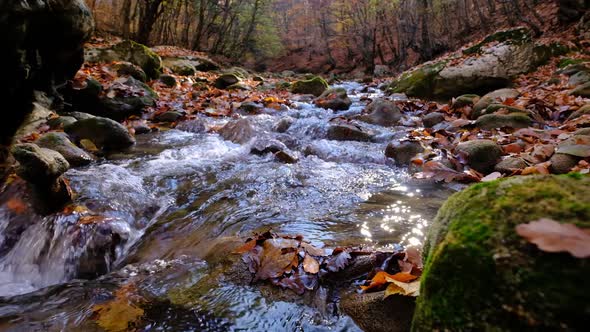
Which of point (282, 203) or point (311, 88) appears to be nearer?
point (282, 203)

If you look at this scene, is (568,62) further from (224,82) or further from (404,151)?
(224,82)

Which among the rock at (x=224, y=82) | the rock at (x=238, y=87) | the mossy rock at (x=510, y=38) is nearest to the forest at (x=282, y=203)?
the mossy rock at (x=510, y=38)

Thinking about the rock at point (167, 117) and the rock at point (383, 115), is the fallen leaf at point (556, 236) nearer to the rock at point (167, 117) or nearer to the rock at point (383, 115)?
the rock at point (383, 115)

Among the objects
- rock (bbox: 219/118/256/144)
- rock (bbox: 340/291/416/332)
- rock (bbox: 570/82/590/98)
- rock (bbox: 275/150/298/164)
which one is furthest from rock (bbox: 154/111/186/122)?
rock (bbox: 570/82/590/98)

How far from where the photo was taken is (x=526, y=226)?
875 millimetres

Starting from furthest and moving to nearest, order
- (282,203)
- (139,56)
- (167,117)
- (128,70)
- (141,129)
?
(139,56) < (128,70) < (167,117) < (141,129) < (282,203)

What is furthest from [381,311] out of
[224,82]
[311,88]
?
[224,82]

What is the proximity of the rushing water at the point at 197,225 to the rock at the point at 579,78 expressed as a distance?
4458 millimetres

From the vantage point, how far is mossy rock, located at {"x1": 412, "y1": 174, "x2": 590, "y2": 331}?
0.75 m

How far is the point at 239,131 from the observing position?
216 inches

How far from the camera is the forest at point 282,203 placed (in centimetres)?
92

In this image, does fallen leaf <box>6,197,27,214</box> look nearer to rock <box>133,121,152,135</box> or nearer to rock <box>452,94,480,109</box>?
rock <box>133,121,152,135</box>

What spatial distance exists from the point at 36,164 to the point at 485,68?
835cm

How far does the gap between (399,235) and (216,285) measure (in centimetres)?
119
